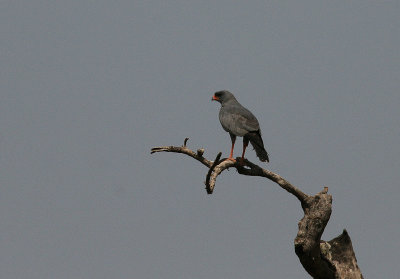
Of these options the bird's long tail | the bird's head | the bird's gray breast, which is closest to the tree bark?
the bird's long tail

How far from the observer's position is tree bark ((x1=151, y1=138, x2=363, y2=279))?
14306 mm

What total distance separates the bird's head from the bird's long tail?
205cm

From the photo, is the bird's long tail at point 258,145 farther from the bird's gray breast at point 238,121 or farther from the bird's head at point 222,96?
the bird's head at point 222,96

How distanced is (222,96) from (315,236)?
13.7ft

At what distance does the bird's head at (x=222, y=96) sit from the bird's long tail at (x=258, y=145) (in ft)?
6.72

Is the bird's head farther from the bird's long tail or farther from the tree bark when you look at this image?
the tree bark

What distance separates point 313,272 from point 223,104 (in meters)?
4.37

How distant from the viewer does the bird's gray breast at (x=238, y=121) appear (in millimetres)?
14695

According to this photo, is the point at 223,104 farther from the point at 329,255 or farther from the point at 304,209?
the point at 329,255

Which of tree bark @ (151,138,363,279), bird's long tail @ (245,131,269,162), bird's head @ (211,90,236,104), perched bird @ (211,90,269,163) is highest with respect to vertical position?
bird's head @ (211,90,236,104)

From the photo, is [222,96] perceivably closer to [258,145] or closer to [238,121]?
[238,121]

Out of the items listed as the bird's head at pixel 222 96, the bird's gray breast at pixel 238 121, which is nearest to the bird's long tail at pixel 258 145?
the bird's gray breast at pixel 238 121

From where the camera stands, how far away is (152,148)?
14.6 metres

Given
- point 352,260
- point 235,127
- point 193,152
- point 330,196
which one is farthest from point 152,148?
point 352,260
